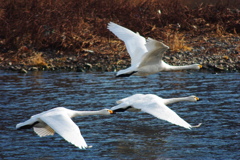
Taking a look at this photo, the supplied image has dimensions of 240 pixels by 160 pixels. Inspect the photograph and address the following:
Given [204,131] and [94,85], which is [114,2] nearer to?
[94,85]

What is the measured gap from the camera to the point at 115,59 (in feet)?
74.8

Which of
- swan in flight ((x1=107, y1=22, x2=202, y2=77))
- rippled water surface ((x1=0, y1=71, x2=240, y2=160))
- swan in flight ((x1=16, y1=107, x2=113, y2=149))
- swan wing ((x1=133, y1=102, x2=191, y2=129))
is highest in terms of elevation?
swan in flight ((x1=107, y1=22, x2=202, y2=77))

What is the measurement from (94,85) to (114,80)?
1320 mm

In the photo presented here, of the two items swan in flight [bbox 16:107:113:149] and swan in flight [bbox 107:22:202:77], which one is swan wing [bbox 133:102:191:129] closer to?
swan in flight [bbox 16:107:113:149]

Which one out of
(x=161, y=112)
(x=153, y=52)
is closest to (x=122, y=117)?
(x=153, y=52)

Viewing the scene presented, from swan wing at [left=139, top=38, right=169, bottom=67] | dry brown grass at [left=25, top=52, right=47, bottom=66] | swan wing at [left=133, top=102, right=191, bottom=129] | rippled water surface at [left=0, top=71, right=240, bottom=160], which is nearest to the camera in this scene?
swan wing at [left=133, top=102, right=191, bottom=129]

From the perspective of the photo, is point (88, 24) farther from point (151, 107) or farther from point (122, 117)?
point (151, 107)

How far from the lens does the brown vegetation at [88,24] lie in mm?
23641

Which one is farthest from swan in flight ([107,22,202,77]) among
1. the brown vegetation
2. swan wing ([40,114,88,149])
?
the brown vegetation

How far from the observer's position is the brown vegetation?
23641mm

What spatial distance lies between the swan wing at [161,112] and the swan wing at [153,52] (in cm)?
166

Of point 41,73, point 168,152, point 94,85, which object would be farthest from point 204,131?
point 41,73

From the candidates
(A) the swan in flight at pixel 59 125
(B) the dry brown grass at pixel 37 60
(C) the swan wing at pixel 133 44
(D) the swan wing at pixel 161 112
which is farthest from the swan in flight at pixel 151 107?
(B) the dry brown grass at pixel 37 60

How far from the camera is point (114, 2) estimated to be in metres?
27.0
